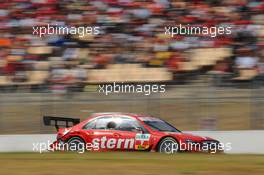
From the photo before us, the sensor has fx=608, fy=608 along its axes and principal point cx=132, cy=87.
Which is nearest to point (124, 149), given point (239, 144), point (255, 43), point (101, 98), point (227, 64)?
point (101, 98)

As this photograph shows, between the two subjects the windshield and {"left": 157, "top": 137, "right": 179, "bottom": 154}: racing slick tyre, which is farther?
the windshield

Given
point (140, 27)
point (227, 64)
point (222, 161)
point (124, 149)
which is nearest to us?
point (222, 161)

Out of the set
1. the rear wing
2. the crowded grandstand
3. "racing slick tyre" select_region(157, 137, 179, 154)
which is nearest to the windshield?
"racing slick tyre" select_region(157, 137, 179, 154)

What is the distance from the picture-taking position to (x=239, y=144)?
1296cm

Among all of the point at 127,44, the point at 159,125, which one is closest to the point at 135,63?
the point at 127,44

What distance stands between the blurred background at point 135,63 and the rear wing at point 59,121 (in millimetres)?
161

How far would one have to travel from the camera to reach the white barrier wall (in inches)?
503

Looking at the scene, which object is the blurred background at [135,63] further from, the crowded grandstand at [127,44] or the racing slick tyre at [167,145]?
the racing slick tyre at [167,145]

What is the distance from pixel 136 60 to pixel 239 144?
3452 mm

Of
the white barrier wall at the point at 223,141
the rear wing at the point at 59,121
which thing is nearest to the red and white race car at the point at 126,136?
the rear wing at the point at 59,121

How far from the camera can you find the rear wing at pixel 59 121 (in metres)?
13.4

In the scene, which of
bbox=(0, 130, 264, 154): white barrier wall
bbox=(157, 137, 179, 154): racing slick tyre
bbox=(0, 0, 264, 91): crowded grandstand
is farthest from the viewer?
bbox=(0, 0, 264, 91): crowded grandstand

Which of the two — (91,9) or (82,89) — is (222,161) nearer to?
(82,89)

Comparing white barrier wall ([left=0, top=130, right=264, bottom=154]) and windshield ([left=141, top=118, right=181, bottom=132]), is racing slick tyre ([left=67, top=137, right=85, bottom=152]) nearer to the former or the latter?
white barrier wall ([left=0, top=130, right=264, bottom=154])
